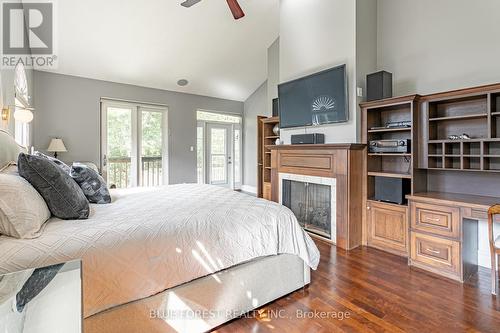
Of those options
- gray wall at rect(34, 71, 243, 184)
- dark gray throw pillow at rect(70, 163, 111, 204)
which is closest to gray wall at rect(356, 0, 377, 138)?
dark gray throw pillow at rect(70, 163, 111, 204)

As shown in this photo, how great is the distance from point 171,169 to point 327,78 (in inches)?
167

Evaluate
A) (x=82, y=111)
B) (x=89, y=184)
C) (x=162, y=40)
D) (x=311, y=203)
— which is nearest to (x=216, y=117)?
(x=162, y=40)

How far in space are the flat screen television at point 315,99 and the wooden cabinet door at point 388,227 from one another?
3.87ft

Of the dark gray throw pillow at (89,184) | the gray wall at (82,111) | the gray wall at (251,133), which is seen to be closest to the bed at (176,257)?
the dark gray throw pillow at (89,184)

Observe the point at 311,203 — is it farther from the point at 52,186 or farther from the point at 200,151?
the point at 200,151

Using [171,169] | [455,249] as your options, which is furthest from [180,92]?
[455,249]

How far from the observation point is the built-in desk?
232cm

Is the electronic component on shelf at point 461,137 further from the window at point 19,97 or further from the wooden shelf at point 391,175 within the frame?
the window at point 19,97

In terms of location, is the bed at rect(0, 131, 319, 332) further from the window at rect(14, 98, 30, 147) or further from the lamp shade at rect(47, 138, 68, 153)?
the lamp shade at rect(47, 138, 68, 153)

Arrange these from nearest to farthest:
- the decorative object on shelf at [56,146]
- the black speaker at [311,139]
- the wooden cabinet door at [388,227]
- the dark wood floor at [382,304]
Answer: the dark wood floor at [382,304] < the wooden cabinet door at [388,227] < the black speaker at [311,139] < the decorative object on shelf at [56,146]

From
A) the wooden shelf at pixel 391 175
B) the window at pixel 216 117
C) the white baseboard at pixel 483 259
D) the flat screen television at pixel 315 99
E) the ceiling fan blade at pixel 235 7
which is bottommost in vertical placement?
the white baseboard at pixel 483 259

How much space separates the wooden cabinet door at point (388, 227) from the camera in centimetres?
292

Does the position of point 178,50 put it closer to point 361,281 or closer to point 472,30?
point 472,30

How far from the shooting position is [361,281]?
7.71 ft
